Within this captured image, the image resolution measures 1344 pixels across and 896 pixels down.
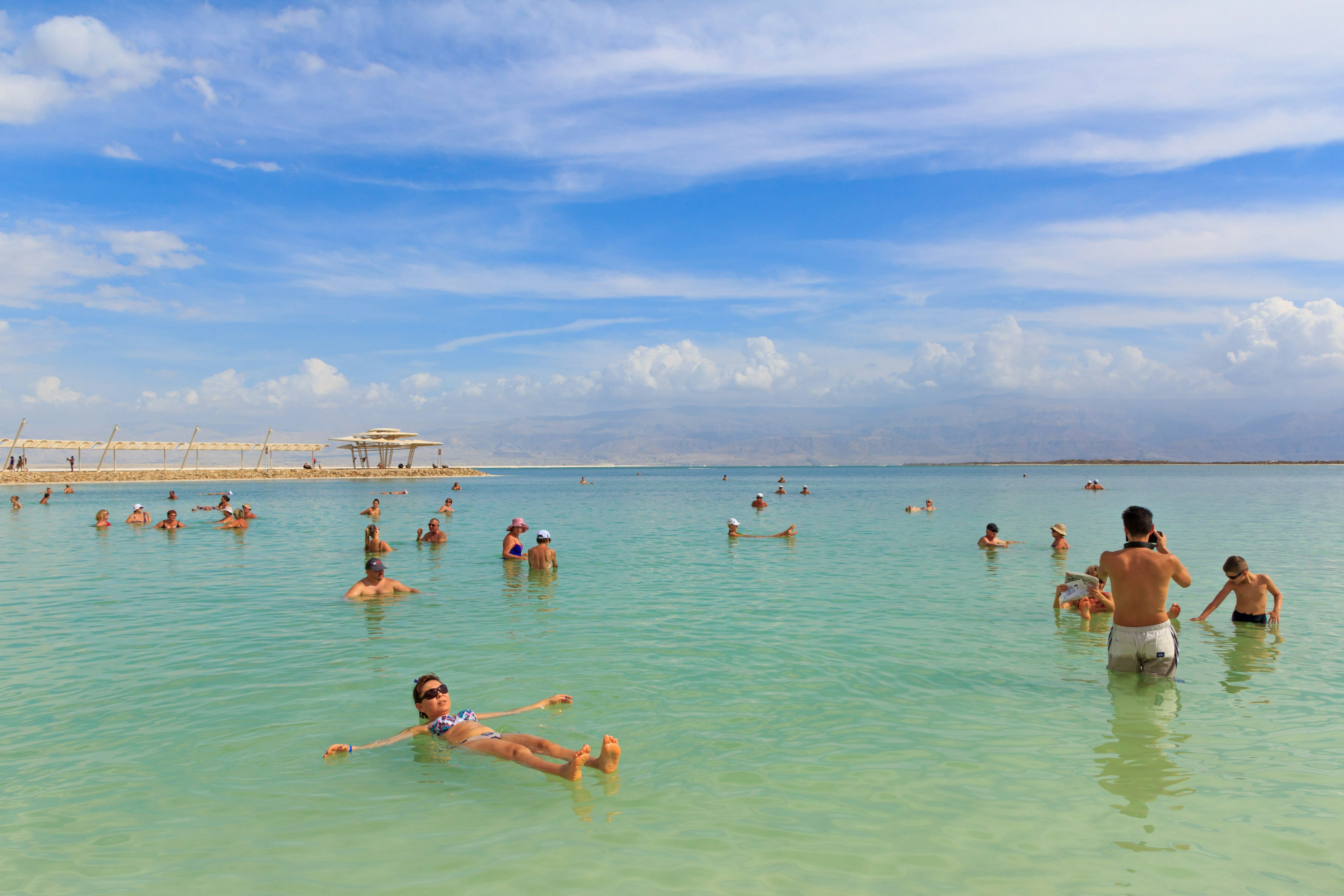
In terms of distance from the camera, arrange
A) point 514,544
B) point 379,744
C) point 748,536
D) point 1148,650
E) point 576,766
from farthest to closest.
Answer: point 748,536 → point 514,544 → point 1148,650 → point 379,744 → point 576,766

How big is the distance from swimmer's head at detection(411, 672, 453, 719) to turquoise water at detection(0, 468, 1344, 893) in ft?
0.90

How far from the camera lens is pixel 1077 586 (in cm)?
1111

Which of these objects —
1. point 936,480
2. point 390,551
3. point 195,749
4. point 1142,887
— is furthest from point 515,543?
point 936,480

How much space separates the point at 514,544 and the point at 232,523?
14351 mm

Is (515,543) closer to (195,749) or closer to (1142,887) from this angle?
(195,749)

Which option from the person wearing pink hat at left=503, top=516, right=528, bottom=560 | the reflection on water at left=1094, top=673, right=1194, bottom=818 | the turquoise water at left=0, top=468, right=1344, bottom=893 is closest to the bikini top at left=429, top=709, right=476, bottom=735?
the turquoise water at left=0, top=468, right=1344, bottom=893

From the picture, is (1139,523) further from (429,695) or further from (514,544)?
(514,544)

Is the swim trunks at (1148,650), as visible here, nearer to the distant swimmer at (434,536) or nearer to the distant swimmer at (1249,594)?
the distant swimmer at (1249,594)

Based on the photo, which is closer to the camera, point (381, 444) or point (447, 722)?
point (447, 722)

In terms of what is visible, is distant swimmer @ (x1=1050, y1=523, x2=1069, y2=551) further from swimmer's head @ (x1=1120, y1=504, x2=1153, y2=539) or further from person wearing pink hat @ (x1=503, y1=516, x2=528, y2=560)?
person wearing pink hat @ (x1=503, y1=516, x2=528, y2=560)

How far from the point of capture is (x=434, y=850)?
483 centimetres

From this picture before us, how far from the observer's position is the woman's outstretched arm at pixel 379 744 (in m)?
6.30

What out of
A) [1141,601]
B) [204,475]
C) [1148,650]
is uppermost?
[204,475]

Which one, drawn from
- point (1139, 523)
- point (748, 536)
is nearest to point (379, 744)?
point (1139, 523)
